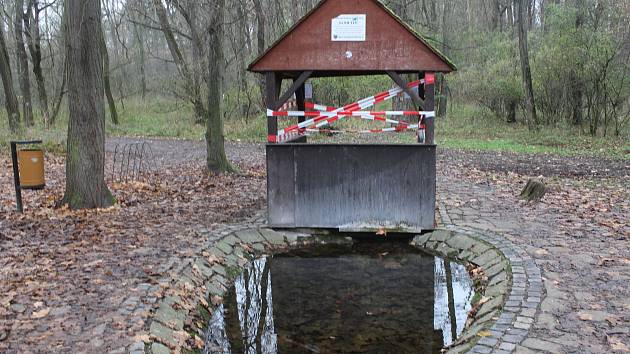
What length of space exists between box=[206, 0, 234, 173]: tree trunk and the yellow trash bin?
14.9 ft

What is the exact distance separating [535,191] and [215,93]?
23.2ft

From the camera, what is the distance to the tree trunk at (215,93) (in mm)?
11867

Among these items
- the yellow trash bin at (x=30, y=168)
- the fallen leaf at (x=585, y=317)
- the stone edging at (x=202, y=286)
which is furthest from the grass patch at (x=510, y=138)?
the yellow trash bin at (x=30, y=168)

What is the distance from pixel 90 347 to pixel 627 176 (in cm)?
1193

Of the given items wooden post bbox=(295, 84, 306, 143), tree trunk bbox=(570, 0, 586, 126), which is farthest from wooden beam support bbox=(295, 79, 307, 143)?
tree trunk bbox=(570, 0, 586, 126)

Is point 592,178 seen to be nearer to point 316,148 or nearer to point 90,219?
point 316,148

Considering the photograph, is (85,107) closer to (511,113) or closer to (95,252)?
(95,252)

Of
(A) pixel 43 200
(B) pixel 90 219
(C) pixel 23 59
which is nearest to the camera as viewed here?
(B) pixel 90 219

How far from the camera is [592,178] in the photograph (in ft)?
39.7

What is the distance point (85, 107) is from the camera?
27.7ft

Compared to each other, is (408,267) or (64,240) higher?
(64,240)

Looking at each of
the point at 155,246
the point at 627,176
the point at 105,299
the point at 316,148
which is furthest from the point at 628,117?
the point at 105,299

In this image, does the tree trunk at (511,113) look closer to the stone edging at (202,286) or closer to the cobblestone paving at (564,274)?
the cobblestone paving at (564,274)

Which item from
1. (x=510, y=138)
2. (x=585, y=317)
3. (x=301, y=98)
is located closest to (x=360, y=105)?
(x=301, y=98)
